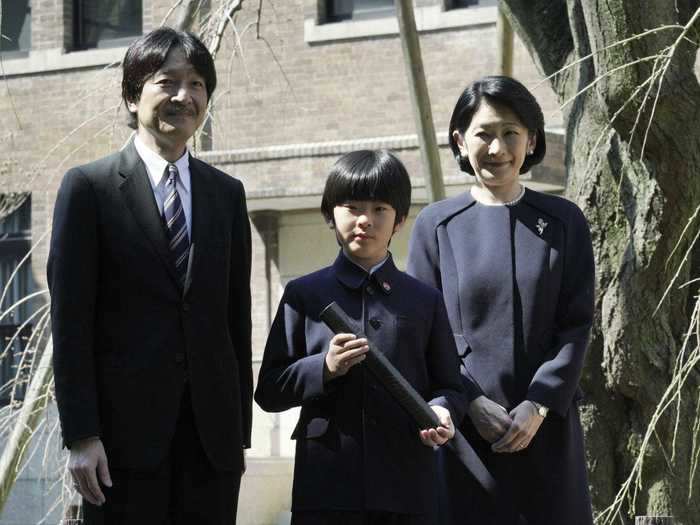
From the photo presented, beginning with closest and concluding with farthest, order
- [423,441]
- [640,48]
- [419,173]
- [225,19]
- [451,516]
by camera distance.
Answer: [423,441] → [451,516] → [640,48] → [225,19] → [419,173]

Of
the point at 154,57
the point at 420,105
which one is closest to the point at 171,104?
the point at 154,57

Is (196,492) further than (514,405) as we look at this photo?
No

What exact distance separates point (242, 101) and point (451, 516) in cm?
1317

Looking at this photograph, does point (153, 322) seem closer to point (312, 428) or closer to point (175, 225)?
point (175, 225)

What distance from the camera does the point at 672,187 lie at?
20.4ft

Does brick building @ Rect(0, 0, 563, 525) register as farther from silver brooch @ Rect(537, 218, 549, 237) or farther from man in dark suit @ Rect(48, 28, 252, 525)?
man in dark suit @ Rect(48, 28, 252, 525)

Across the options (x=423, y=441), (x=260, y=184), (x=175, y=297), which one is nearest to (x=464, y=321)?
(x=423, y=441)

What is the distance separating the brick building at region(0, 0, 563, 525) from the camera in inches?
594

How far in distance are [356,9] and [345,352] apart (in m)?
13.3

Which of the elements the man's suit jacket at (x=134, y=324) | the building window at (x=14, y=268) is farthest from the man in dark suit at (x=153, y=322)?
the building window at (x=14, y=268)

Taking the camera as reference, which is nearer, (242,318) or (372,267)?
(242,318)

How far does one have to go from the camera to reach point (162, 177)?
156 inches

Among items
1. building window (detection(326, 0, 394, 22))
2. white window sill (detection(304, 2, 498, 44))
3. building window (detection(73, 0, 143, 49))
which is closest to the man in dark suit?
white window sill (detection(304, 2, 498, 44))

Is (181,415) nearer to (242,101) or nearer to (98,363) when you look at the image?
(98,363)
